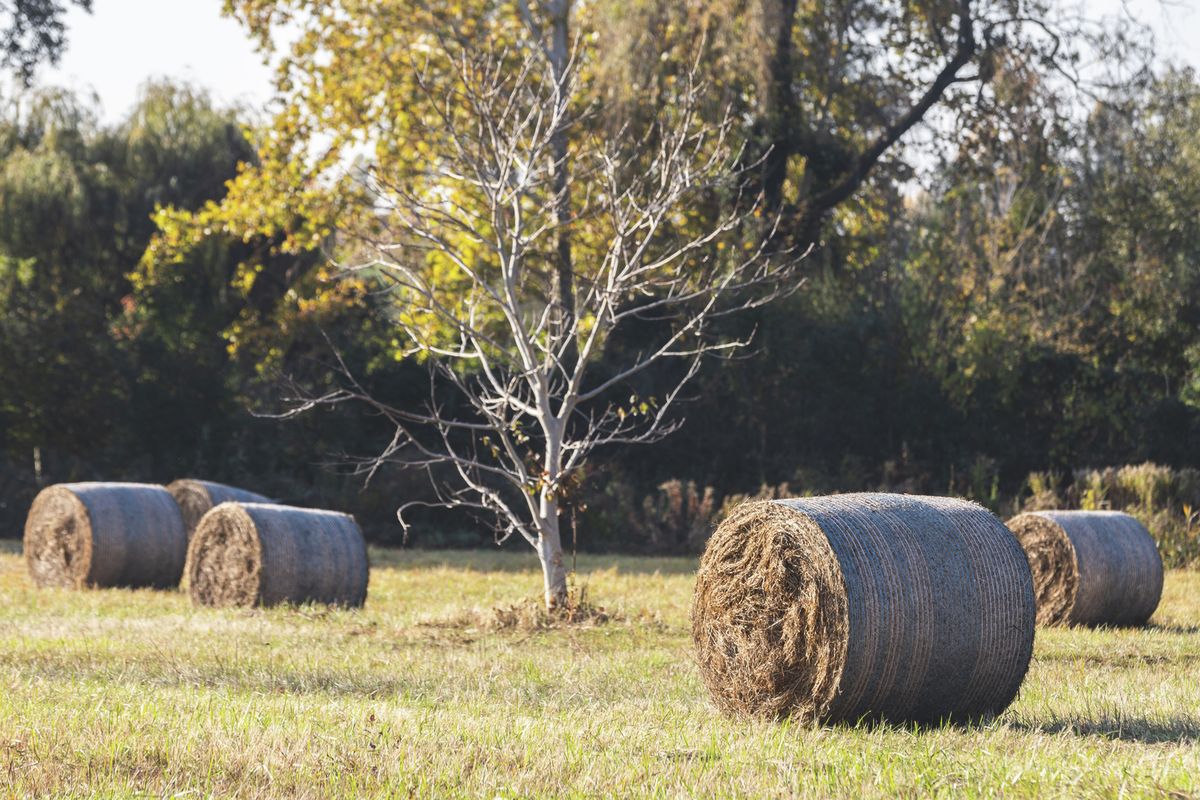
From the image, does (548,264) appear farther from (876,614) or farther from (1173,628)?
(876,614)

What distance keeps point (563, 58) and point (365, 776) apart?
19789mm

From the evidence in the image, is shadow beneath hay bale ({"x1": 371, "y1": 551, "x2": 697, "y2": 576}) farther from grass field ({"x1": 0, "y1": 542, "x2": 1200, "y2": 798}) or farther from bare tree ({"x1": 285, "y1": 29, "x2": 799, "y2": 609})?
grass field ({"x1": 0, "y1": 542, "x2": 1200, "y2": 798})

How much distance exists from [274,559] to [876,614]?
25.9ft

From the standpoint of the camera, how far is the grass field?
19.2 ft

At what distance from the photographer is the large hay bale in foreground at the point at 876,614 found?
23.8 feet

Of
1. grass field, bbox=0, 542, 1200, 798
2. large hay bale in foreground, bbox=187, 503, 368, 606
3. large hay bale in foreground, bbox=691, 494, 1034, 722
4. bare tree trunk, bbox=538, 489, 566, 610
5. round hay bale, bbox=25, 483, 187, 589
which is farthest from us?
round hay bale, bbox=25, 483, 187, 589

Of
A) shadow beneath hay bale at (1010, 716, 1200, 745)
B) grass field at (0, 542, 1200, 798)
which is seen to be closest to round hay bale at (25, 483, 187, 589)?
grass field at (0, 542, 1200, 798)

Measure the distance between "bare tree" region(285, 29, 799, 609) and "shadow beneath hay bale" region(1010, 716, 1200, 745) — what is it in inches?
225

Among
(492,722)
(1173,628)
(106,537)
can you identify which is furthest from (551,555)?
(492,722)

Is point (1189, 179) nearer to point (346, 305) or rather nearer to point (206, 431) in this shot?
point (346, 305)

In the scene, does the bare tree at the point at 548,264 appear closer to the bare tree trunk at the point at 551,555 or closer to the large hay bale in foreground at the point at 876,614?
the bare tree trunk at the point at 551,555

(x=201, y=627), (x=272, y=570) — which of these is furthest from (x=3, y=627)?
(x=272, y=570)

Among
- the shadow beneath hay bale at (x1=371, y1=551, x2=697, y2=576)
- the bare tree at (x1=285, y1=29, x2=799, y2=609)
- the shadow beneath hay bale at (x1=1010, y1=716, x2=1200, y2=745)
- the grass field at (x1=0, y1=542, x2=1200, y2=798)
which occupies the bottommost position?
the grass field at (x1=0, y1=542, x2=1200, y2=798)

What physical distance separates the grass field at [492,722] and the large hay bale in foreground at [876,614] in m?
0.21
